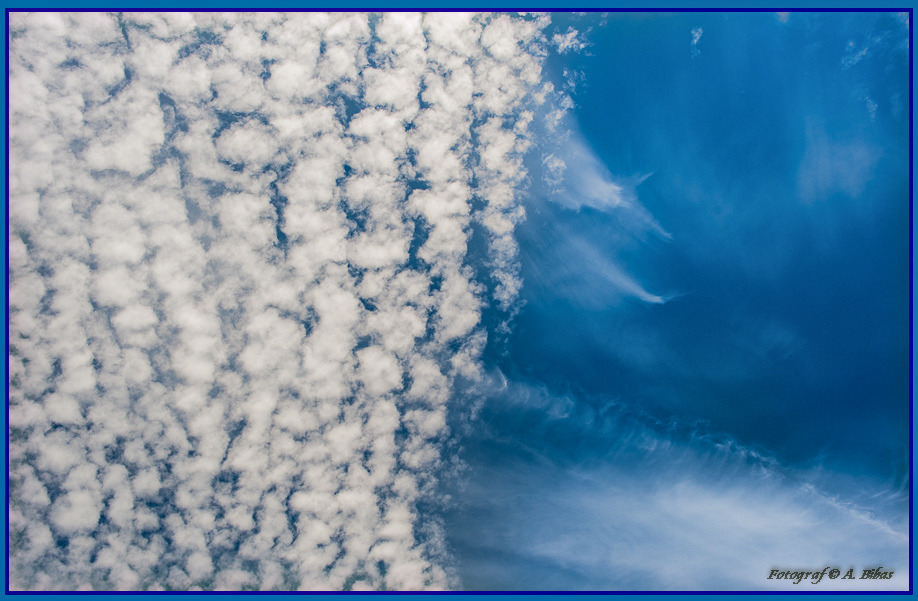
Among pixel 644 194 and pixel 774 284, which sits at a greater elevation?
pixel 644 194

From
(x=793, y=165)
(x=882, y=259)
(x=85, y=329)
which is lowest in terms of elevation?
(x=85, y=329)

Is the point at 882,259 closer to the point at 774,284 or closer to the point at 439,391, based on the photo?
the point at 774,284

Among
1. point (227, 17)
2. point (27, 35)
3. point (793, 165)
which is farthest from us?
point (793, 165)

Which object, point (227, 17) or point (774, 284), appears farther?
point (774, 284)

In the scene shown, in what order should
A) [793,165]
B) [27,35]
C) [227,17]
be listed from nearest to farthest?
[27,35] < [227,17] < [793,165]

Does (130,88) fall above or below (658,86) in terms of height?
below

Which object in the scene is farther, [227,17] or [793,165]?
[793,165]

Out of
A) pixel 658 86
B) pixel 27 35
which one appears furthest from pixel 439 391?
pixel 27 35

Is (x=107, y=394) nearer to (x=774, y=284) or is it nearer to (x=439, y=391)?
(x=439, y=391)

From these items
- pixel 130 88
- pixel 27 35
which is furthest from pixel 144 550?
pixel 27 35
